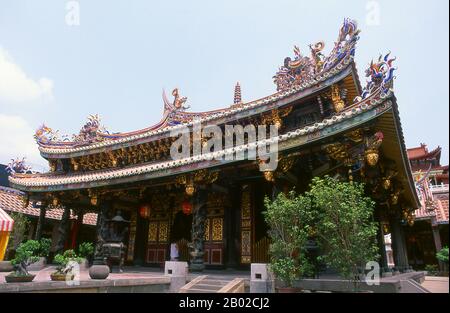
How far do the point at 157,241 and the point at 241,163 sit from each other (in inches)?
292

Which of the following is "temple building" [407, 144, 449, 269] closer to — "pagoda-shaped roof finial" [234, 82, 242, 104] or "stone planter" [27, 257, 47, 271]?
"pagoda-shaped roof finial" [234, 82, 242, 104]

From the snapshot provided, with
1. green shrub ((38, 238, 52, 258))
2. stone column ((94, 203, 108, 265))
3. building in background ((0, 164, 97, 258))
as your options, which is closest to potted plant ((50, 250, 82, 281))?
stone column ((94, 203, 108, 265))

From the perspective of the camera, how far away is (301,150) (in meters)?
8.87

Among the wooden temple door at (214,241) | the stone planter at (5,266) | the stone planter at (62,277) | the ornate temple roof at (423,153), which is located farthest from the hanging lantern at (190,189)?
the ornate temple roof at (423,153)

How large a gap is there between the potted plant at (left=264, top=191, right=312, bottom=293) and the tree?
593 mm

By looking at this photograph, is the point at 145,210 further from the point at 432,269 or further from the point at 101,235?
the point at 432,269

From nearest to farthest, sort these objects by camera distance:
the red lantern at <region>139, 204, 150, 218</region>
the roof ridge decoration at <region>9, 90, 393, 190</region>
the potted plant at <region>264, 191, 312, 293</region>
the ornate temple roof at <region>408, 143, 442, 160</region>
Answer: the potted plant at <region>264, 191, 312, 293</region>, the roof ridge decoration at <region>9, 90, 393, 190</region>, the red lantern at <region>139, 204, 150, 218</region>, the ornate temple roof at <region>408, 143, 442, 160</region>

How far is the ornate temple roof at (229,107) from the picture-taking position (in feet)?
34.6

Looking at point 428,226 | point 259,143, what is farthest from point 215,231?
point 428,226

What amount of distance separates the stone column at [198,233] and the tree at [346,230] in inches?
192

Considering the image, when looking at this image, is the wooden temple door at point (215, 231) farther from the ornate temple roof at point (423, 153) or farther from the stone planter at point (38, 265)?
the ornate temple roof at point (423, 153)

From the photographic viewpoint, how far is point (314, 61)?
12.2 meters

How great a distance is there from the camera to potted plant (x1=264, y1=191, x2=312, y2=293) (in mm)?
7469
